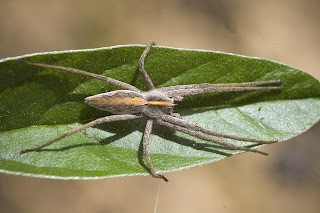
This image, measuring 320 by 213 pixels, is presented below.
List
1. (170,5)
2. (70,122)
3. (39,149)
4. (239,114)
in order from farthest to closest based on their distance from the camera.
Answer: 1. (170,5)
2. (239,114)
3. (70,122)
4. (39,149)

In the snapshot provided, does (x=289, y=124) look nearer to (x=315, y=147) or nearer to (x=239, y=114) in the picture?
(x=239, y=114)

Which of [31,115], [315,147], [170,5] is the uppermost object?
[170,5]

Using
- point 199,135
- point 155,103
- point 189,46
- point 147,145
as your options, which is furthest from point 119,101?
point 189,46

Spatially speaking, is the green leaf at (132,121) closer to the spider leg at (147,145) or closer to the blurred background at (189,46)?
the spider leg at (147,145)

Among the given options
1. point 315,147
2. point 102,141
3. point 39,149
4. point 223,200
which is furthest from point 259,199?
point 39,149

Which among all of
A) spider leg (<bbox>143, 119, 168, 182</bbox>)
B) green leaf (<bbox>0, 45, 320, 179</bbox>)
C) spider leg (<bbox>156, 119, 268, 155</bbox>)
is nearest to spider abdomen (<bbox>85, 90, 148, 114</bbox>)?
green leaf (<bbox>0, 45, 320, 179</bbox>)
